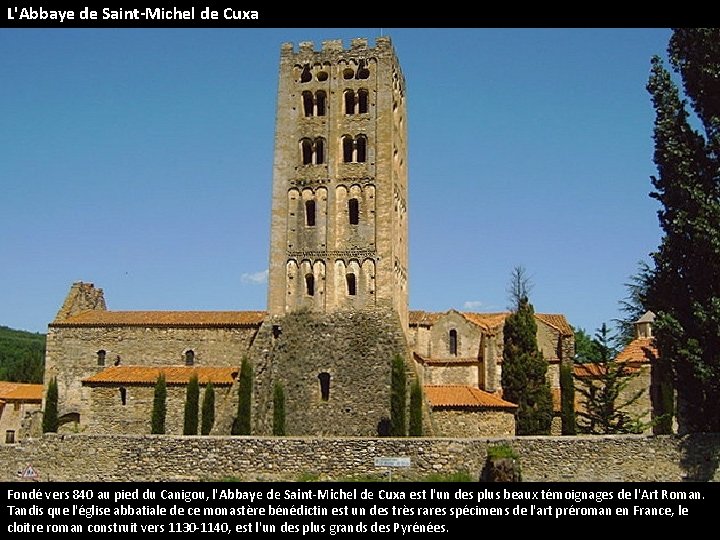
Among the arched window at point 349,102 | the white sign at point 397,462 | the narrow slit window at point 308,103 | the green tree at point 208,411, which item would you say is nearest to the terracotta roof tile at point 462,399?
the green tree at point 208,411

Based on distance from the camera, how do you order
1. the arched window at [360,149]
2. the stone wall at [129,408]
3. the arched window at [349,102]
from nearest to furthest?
the stone wall at [129,408] → the arched window at [360,149] → the arched window at [349,102]

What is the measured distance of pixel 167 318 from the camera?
141 ft

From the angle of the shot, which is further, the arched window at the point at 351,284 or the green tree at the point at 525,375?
the arched window at the point at 351,284

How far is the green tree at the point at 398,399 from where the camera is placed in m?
32.3

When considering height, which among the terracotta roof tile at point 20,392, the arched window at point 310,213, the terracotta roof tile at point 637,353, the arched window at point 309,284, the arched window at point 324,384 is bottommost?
the terracotta roof tile at point 20,392

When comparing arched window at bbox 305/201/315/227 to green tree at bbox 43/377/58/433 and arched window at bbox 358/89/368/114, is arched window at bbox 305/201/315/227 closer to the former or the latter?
arched window at bbox 358/89/368/114

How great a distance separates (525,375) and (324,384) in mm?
10146

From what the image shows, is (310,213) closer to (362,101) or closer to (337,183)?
(337,183)

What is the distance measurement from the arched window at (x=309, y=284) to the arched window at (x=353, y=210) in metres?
3.41

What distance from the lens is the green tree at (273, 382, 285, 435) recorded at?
3431 cm

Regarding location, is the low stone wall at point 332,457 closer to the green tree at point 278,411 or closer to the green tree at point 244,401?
the green tree at point 244,401
